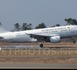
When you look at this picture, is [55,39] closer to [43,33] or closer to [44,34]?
[44,34]

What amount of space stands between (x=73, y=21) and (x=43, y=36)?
70155mm

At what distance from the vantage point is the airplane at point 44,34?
61037mm

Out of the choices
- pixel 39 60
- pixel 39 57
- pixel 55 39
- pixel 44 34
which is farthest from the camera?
pixel 44 34

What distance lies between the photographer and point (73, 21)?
13162 centimetres

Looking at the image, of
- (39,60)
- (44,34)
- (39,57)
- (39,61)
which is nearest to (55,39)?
(44,34)

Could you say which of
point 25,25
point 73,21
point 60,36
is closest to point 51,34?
point 60,36

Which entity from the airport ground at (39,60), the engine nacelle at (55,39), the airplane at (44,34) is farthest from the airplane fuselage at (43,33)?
the airport ground at (39,60)

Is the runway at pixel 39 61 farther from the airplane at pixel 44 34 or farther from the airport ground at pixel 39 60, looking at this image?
the airplane at pixel 44 34

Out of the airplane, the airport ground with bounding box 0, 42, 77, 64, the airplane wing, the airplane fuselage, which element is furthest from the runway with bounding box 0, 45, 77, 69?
the airplane wing

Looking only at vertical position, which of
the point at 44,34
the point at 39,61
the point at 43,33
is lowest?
the point at 39,61

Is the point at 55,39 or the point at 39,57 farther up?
the point at 55,39

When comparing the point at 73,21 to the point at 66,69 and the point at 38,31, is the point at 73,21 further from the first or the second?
the point at 66,69

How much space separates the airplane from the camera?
61.0m

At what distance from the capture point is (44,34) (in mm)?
62438
